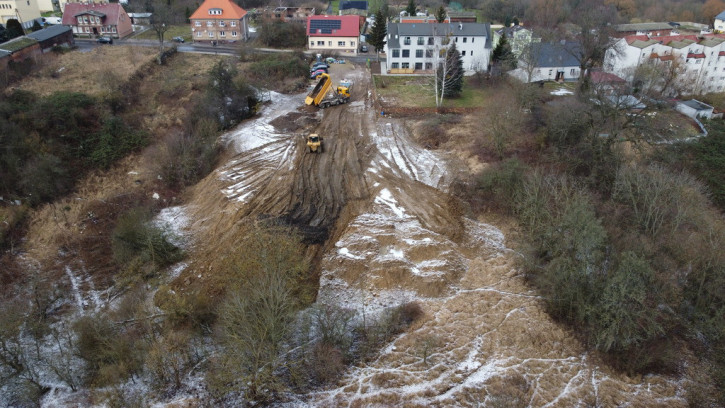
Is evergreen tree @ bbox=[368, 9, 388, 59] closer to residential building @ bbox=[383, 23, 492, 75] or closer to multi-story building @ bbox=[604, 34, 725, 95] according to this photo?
residential building @ bbox=[383, 23, 492, 75]

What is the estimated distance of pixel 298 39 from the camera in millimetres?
58344

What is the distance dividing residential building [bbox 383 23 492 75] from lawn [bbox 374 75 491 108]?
212 cm

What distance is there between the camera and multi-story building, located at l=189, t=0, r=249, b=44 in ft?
191

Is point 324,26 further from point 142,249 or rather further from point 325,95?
point 142,249

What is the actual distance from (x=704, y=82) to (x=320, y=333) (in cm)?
5007

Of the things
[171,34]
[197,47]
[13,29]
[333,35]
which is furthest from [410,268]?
[171,34]

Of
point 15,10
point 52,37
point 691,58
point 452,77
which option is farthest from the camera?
point 15,10

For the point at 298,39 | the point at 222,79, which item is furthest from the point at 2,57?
the point at 298,39

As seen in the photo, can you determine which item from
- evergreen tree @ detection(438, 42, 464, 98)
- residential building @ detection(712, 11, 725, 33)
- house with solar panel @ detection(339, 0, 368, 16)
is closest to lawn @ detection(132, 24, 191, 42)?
house with solar panel @ detection(339, 0, 368, 16)

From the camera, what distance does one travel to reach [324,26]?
2263 inches

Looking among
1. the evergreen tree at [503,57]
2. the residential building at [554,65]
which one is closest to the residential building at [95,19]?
the evergreen tree at [503,57]

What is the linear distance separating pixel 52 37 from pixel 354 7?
47.7 meters

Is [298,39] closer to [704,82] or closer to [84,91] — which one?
[84,91]

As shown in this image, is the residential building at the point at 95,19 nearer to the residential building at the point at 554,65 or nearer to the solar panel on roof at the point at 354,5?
the solar panel on roof at the point at 354,5
